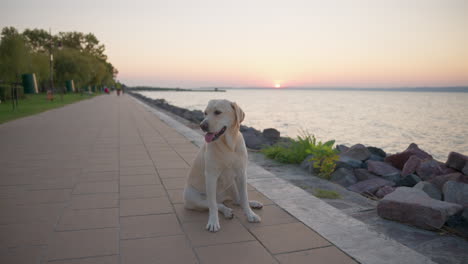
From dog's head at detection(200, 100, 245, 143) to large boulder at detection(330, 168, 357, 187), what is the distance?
3.06m

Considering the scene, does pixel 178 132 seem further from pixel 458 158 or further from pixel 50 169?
pixel 458 158

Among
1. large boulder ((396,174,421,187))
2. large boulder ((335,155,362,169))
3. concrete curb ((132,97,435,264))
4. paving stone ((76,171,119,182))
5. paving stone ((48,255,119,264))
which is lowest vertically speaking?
large boulder ((396,174,421,187))

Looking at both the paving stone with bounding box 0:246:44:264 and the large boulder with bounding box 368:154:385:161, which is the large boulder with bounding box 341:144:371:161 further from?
the paving stone with bounding box 0:246:44:264

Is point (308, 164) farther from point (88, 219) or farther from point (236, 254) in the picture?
point (88, 219)

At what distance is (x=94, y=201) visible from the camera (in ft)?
13.3

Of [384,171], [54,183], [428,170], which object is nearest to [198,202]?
[54,183]

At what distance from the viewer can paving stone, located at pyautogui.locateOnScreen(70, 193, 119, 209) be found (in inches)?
153

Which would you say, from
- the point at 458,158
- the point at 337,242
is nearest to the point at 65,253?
the point at 337,242

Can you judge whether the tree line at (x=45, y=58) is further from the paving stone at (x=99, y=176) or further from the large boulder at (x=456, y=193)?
the large boulder at (x=456, y=193)

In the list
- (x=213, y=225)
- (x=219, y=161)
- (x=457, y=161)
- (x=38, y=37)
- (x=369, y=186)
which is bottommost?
(x=369, y=186)

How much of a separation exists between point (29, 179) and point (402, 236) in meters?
5.64

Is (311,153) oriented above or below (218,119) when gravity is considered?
below

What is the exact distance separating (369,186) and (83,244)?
172 inches

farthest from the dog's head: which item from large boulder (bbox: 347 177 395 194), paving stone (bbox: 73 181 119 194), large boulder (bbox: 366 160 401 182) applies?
large boulder (bbox: 366 160 401 182)
